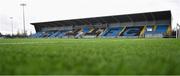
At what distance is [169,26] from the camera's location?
40.0 metres

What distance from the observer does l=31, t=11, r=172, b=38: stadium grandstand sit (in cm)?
3912

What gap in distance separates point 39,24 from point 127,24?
2695 cm

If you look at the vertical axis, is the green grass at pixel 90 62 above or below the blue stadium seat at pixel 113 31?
below

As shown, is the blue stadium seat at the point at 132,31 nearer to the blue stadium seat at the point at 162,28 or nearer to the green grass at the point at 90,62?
the blue stadium seat at the point at 162,28

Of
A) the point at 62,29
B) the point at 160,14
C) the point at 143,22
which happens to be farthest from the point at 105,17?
the point at 62,29

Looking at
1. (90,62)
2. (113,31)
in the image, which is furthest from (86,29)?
(90,62)

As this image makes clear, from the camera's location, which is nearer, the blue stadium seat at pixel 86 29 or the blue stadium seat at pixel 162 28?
the blue stadium seat at pixel 162 28

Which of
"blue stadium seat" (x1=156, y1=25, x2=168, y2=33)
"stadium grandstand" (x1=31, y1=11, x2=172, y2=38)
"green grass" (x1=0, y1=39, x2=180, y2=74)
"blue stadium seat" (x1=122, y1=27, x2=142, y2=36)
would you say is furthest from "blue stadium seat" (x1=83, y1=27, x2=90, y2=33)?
"green grass" (x1=0, y1=39, x2=180, y2=74)

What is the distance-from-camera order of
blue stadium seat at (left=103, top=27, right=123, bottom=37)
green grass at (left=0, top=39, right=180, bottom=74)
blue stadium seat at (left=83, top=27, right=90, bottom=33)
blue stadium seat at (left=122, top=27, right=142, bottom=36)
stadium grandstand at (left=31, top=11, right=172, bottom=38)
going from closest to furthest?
green grass at (left=0, top=39, right=180, bottom=74)
stadium grandstand at (left=31, top=11, right=172, bottom=38)
blue stadium seat at (left=122, top=27, right=142, bottom=36)
blue stadium seat at (left=103, top=27, right=123, bottom=37)
blue stadium seat at (left=83, top=27, right=90, bottom=33)

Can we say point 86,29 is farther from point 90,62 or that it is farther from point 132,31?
point 90,62

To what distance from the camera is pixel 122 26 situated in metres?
46.7

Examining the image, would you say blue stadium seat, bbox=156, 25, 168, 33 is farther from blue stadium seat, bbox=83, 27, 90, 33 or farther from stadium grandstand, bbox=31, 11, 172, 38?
blue stadium seat, bbox=83, 27, 90, 33

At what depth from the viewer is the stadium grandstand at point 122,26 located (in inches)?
1540

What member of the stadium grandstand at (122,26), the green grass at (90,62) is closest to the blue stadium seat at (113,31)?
the stadium grandstand at (122,26)
